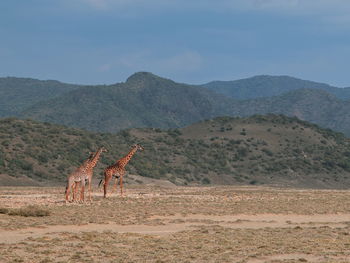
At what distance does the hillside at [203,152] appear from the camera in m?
80.0

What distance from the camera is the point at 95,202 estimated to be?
35.3m

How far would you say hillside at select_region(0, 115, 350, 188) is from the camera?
3150 inches

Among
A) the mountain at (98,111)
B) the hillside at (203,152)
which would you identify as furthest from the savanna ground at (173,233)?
the mountain at (98,111)

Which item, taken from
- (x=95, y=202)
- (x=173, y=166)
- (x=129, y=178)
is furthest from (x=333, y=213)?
(x=173, y=166)

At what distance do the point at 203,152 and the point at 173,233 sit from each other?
8102 centimetres

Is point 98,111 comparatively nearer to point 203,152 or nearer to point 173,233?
point 203,152

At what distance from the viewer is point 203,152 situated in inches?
4168

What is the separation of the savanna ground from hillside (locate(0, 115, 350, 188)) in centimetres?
3878

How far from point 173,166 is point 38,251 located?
252 ft

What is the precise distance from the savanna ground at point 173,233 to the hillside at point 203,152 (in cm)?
3878

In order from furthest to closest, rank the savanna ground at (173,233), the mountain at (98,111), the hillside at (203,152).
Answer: the mountain at (98,111) < the hillside at (203,152) < the savanna ground at (173,233)

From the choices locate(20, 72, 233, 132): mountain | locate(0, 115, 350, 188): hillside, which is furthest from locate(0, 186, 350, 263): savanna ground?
locate(20, 72, 233, 132): mountain

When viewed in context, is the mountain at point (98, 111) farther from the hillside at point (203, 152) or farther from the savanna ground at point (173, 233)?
the savanna ground at point (173, 233)

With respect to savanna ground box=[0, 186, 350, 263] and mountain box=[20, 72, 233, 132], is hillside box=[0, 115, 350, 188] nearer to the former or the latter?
savanna ground box=[0, 186, 350, 263]
